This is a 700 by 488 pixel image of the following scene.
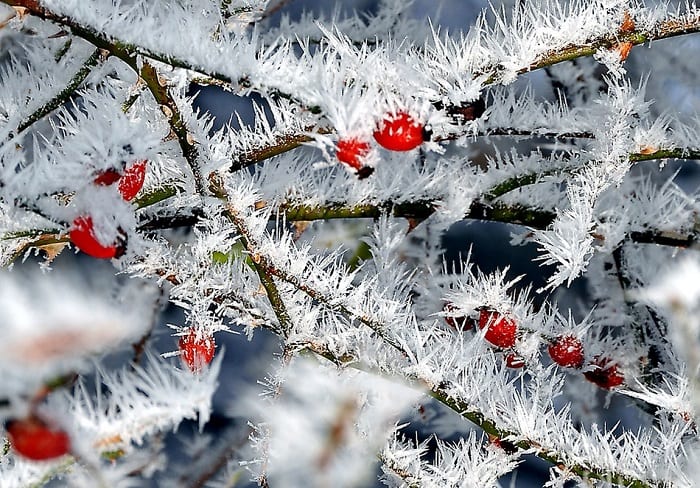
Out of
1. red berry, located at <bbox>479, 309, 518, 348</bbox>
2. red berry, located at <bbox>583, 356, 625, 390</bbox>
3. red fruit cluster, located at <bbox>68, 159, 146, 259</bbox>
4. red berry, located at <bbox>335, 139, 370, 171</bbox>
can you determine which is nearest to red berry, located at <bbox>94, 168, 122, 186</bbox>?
red fruit cluster, located at <bbox>68, 159, 146, 259</bbox>

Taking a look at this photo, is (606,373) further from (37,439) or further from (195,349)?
(37,439)

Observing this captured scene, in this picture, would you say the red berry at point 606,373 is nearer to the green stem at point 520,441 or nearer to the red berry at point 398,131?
the green stem at point 520,441

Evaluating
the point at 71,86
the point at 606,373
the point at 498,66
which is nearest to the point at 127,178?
the point at 71,86

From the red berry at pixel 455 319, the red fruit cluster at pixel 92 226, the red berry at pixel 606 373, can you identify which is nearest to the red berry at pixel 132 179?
the red fruit cluster at pixel 92 226

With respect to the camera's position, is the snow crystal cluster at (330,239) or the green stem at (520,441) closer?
the snow crystal cluster at (330,239)

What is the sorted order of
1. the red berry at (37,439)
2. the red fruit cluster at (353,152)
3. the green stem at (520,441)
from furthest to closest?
the green stem at (520,441)
the red fruit cluster at (353,152)
the red berry at (37,439)

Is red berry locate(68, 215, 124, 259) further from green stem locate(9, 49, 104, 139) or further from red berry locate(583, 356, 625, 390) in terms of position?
red berry locate(583, 356, 625, 390)
